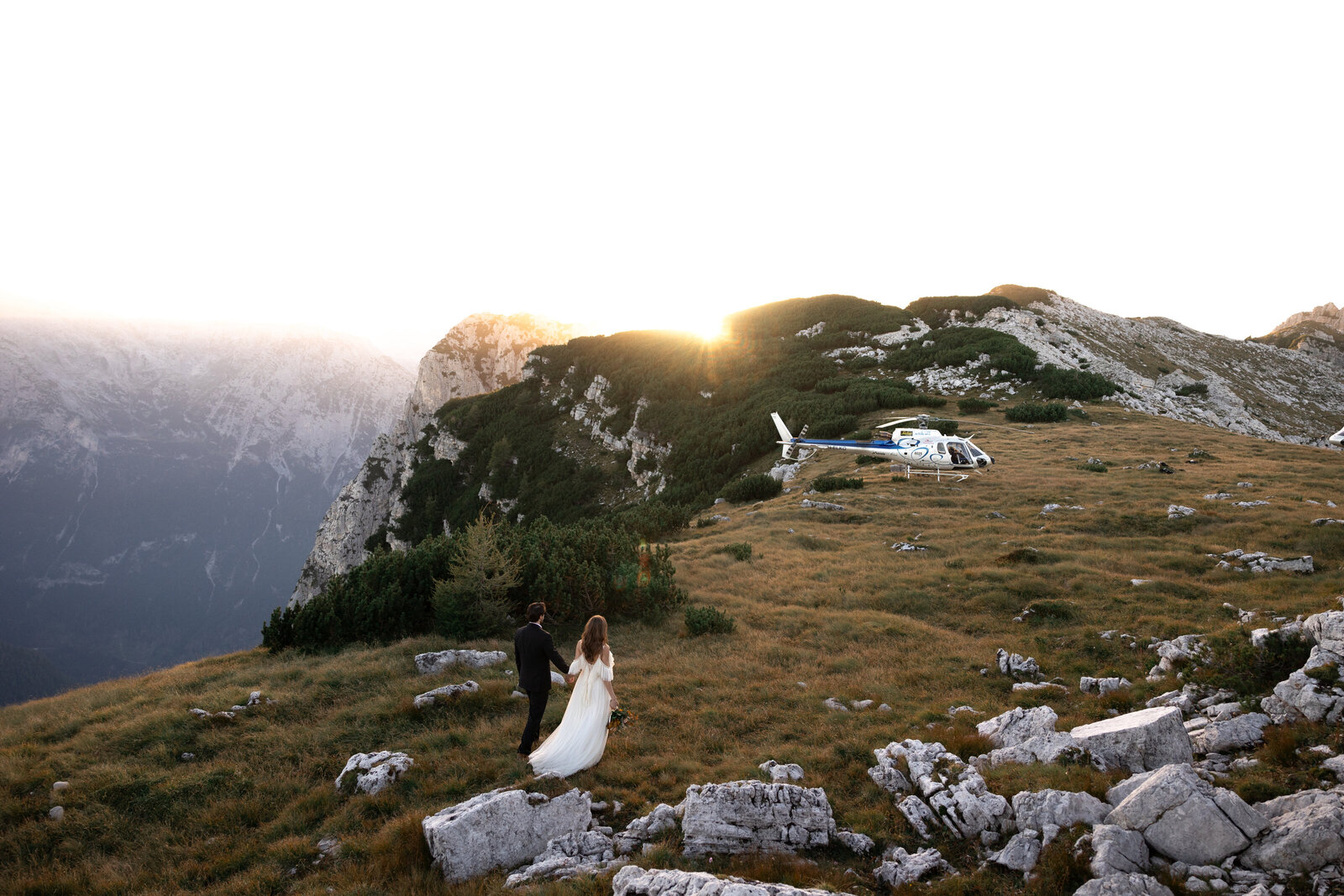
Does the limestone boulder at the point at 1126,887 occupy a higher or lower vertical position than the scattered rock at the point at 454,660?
higher

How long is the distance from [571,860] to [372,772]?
353 cm

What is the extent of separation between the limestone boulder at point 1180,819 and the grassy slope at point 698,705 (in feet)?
2.65

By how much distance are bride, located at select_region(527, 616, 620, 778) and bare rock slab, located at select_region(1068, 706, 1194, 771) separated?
597cm

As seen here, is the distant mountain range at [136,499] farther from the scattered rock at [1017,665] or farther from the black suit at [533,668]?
the scattered rock at [1017,665]

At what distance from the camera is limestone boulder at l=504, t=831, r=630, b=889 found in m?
5.61

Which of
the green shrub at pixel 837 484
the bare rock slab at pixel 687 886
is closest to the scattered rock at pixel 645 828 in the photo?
the bare rock slab at pixel 687 886

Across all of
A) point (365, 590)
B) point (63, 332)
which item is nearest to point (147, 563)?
point (63, 332)

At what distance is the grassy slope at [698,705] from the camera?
6.38m

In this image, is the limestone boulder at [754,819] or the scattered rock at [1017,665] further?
the scattered rock at [1017,665]

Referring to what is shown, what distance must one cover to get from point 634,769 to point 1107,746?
5857mm

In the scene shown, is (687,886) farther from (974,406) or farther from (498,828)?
(974,406)

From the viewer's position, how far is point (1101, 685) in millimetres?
9078

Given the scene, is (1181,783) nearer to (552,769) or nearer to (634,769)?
(634,769)

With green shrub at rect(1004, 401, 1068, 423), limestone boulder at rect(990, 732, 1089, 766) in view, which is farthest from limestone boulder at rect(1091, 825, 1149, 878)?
green shrub at rect(1004, 401, 1068, 423)
